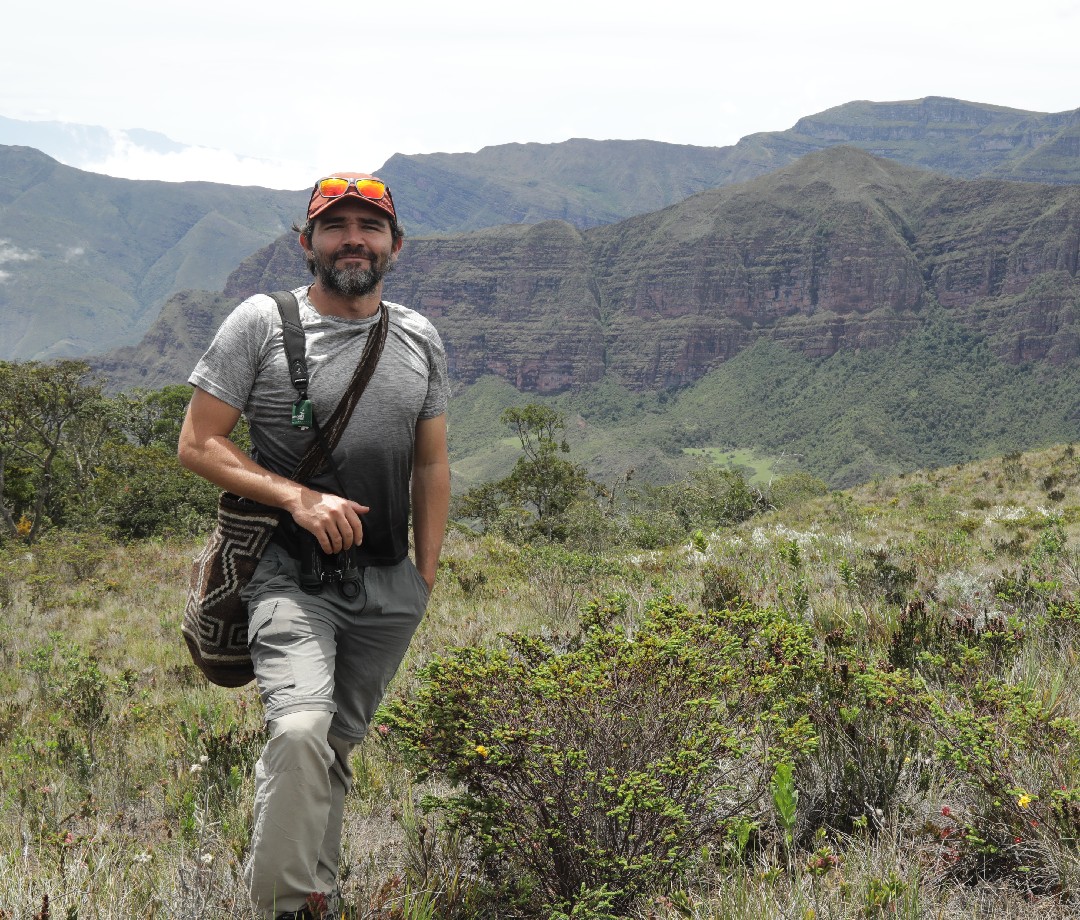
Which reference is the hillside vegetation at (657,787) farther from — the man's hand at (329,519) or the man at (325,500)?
the man's hand at (329,519)

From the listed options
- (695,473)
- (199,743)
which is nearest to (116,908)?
(199,743)

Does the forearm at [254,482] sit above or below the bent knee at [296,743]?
above

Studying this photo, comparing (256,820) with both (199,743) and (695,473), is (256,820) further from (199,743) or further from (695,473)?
(695,473)

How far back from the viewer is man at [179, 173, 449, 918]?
2.17 m

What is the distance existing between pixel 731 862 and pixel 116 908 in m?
1.88

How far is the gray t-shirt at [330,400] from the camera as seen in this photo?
261 centimetres

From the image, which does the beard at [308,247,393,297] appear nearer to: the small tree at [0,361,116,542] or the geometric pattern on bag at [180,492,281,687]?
the geometric pattern on bag at [180,492,281,687]

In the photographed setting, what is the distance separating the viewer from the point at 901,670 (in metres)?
3.12

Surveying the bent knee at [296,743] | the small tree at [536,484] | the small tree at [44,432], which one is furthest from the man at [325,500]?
the small tree at [536,484]

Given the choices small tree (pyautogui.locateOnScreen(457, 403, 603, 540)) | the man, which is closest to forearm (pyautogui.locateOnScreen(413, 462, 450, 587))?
the man

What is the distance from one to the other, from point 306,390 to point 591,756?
4.93ft

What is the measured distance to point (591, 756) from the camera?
8.38 feet

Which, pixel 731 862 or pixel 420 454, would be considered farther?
pixel 420 454

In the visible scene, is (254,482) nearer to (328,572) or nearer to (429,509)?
(328,572)
